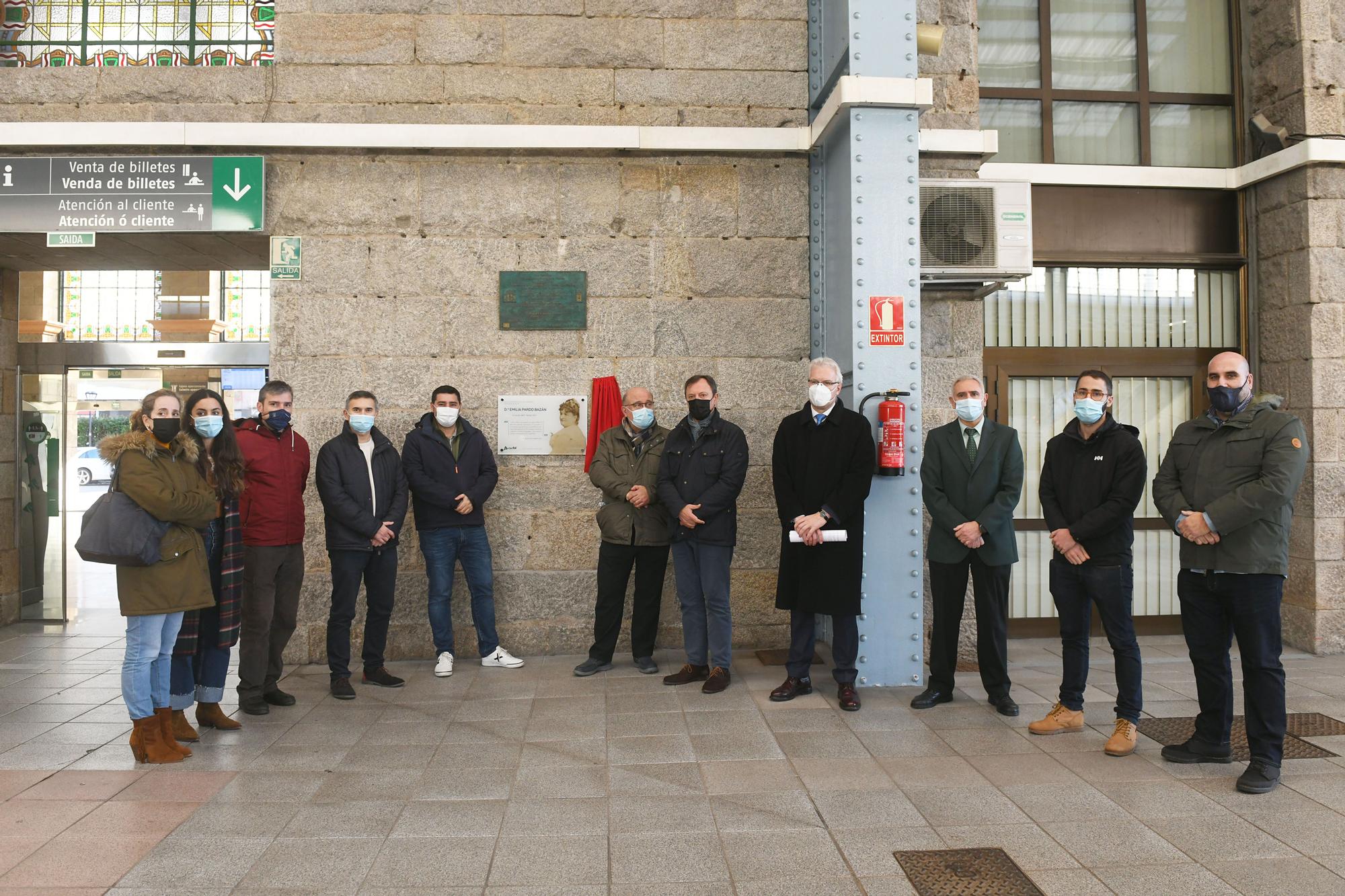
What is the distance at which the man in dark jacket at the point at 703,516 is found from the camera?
5.87 metres

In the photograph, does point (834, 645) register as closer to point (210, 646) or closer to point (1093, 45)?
point (210, 646)


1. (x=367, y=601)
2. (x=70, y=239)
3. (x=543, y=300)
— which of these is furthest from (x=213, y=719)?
(x=70, y=239)

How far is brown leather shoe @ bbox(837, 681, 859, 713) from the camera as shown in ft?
17.4

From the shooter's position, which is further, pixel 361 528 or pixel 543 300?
pixel 543 300

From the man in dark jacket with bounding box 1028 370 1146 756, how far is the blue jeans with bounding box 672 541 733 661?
189 centimetres

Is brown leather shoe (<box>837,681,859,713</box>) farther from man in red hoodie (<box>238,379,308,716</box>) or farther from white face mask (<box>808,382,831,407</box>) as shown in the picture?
man in red hoodie (<box>238,379,308,716</box>)

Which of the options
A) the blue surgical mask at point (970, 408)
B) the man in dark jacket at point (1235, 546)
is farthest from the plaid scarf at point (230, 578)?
the man in dark jacket at point (1235, 546)

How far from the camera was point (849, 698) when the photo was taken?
17.5 ft

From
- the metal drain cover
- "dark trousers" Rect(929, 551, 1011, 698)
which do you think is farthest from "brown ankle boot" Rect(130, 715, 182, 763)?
"dark trousers" Rect(929, 551, 1011, 698)

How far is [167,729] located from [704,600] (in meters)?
3.13

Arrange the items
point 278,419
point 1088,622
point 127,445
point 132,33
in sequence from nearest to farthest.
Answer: point 127,445
point 1088,622
point 278,419
point 132,33

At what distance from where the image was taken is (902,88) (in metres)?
5.75

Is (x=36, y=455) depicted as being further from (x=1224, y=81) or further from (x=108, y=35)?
(x=1224, y=81)

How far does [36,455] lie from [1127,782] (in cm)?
880
